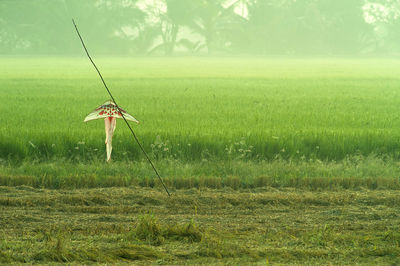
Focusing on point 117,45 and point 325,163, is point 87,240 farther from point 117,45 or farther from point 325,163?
point 117,45

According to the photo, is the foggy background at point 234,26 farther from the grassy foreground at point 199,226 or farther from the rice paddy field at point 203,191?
the grassy foreground at point 199,226

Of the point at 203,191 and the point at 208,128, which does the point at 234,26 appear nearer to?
the point at 208,128

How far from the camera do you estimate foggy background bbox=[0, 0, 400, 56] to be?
66.6m

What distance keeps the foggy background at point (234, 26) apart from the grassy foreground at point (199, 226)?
6162 centimetres

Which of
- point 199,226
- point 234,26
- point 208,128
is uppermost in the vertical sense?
point 234,26

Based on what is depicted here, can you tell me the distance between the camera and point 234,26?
6919 cm

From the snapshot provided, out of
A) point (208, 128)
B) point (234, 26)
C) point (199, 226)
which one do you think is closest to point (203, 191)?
point (199, 226)

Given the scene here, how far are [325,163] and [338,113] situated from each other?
5.30 meters

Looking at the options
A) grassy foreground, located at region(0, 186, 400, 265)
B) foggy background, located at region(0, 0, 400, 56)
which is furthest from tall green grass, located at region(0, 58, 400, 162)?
foggy background, located at region(0, 0, 400, 56)

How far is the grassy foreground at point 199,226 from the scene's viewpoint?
4.10m

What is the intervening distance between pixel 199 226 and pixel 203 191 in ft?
4.25

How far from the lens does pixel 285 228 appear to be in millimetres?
4828

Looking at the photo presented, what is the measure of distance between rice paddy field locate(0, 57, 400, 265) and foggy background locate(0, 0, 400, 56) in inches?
2244

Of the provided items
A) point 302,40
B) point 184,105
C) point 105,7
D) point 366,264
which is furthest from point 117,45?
point 366,264
